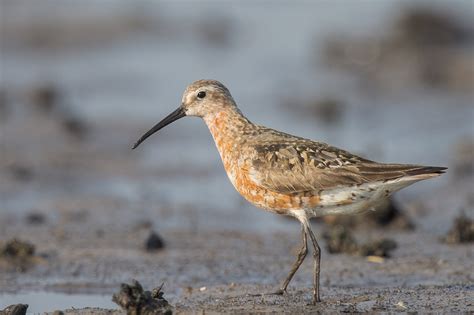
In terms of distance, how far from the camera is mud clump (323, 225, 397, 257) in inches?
463

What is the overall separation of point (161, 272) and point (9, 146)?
24.0 feet

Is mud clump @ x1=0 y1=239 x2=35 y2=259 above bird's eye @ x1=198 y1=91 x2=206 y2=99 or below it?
below

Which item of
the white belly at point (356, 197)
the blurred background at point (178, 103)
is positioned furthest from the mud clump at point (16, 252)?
the white belly at point (356, 197)

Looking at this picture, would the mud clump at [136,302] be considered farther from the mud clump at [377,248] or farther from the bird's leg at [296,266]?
the mud clump at [377,248]

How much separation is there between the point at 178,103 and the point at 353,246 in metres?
10.1

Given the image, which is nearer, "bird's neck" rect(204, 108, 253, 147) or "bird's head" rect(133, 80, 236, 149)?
"bird's neck" rect(204, 108, 253, 147)

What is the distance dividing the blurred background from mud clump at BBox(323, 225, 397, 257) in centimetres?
60

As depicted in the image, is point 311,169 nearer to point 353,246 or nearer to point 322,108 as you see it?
point 353,246

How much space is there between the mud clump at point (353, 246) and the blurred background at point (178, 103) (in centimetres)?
60

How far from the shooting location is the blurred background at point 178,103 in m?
14.3

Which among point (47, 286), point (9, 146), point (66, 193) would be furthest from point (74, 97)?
point (47, 286)

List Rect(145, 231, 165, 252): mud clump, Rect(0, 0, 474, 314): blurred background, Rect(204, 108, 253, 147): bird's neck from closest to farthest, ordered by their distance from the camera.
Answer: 1. Rect(204, 108, 253, 147): bird's neck
2. Rect(145, 231, 165, 252): mud clump
3. Rect(0, 0, 474, 314): blurred background

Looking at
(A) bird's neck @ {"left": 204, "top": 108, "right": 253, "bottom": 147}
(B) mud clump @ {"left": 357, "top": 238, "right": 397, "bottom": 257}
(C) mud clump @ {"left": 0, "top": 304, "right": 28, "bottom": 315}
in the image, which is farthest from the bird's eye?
(C) mud clump @ {"left": 0, "top": 304, "right": 28, "bottom": 315}

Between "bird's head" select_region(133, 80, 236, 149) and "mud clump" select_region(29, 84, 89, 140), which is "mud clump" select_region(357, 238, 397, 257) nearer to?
"bird's head" select_region(133, 80, 236, 149)
